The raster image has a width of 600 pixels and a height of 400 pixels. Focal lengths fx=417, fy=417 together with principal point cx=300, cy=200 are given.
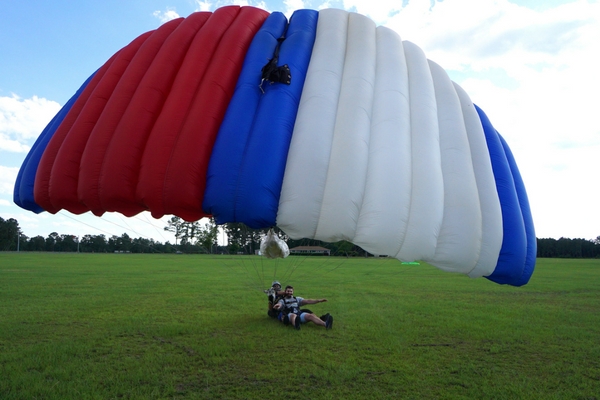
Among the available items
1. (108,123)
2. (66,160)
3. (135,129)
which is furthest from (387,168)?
(66,160)

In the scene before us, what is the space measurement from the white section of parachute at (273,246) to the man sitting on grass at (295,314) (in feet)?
3.06

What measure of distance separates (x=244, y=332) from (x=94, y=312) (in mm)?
3894

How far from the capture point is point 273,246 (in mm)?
7297

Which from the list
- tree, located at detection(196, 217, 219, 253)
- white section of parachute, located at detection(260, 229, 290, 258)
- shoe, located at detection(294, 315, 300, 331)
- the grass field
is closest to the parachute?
the grass field

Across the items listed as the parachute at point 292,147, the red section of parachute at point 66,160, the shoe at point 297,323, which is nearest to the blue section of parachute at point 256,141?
the parachute at point 292,147

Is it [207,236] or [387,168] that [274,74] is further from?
[207,236]

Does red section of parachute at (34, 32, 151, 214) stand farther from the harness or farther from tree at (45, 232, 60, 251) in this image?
tree at (45, 232, 60, 251)

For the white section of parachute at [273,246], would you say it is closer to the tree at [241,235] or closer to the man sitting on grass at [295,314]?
the tree at [241,235]

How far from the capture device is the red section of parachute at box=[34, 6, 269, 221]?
3721 mm

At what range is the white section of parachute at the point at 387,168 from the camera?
3594mm

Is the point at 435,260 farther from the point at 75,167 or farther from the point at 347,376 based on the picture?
the point at 75,167

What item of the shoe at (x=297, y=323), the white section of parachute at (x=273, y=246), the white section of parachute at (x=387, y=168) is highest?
the white section of parachute at (x=387, y=168)

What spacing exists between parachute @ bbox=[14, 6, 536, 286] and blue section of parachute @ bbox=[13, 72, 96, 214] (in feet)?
0.07

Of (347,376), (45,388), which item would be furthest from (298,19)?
(45,388)
